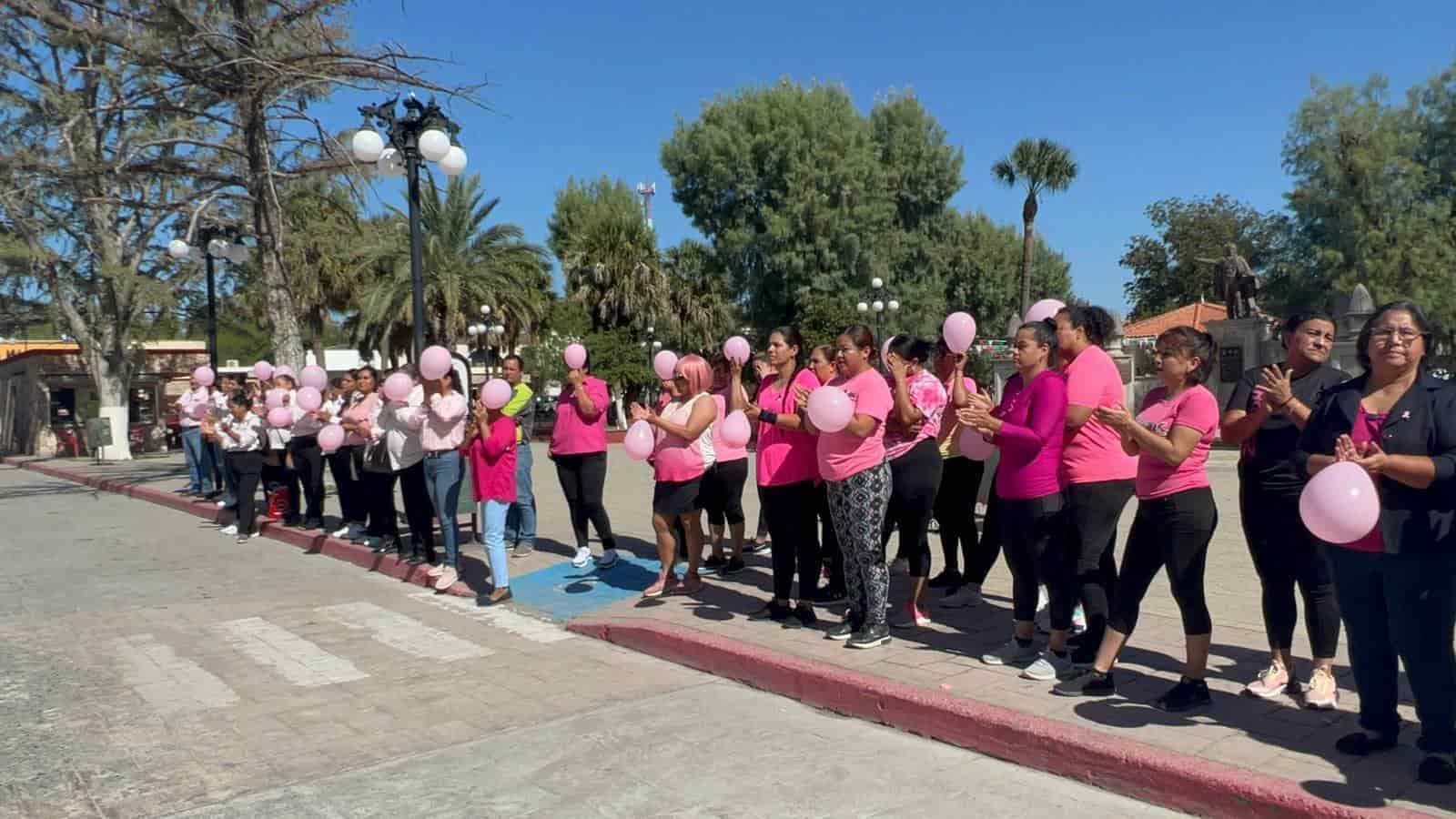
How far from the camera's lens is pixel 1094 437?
16.4 feet

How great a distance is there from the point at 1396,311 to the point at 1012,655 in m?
2.63

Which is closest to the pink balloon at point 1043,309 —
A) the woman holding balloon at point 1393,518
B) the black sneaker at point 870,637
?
the black sneaker at point 870,637

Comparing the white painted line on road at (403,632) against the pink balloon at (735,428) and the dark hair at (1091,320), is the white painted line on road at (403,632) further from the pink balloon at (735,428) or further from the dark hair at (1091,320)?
the dark hair at (1091,320)

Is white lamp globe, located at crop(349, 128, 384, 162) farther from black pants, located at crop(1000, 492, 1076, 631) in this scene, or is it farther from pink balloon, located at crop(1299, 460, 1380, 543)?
pink balloon, located at crop(1299, 460, 1380, 543)

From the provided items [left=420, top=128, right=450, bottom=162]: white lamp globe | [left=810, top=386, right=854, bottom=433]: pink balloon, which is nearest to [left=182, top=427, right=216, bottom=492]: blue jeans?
[left=420, top=128, right=450, bottom=162]: white lamp globe

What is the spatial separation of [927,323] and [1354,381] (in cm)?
3418

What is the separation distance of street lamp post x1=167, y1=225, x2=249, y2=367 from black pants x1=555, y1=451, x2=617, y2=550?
34.1 feet

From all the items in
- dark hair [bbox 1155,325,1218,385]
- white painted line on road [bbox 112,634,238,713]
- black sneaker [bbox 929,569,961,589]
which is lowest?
white painted line on road [bbox 112,634,238,713]

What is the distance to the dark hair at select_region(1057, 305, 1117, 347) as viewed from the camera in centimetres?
519

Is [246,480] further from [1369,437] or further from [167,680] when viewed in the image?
[1369,437]

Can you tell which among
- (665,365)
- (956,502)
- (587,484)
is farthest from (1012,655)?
(587,484)

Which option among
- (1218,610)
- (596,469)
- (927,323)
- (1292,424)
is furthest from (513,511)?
(927,323)

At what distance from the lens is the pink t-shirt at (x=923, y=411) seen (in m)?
6.36

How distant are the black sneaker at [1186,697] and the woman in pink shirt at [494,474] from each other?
4.85 metres
